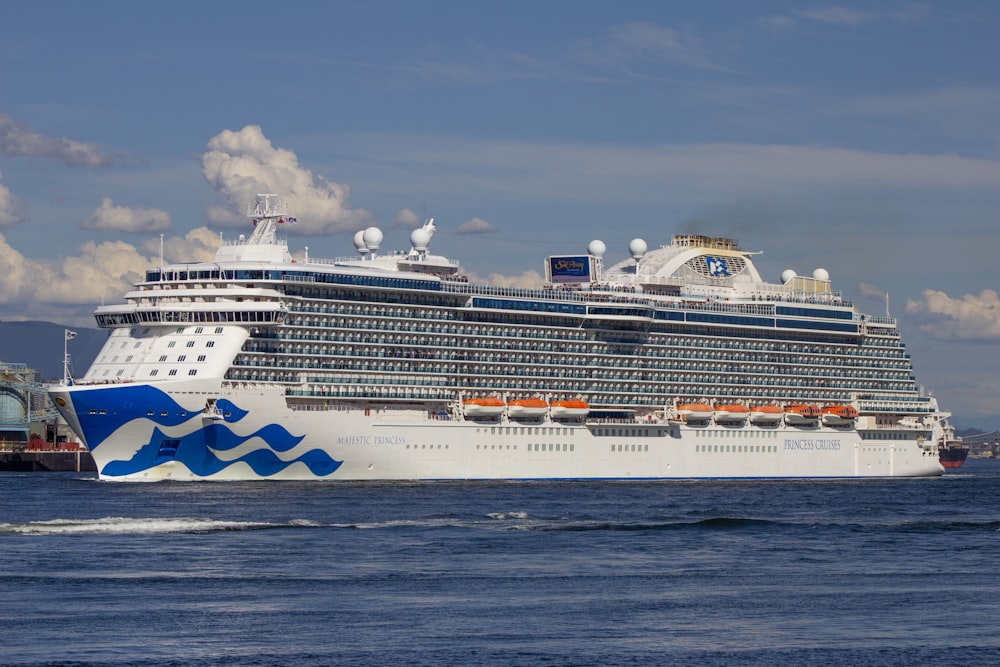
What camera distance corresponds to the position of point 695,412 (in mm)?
123188

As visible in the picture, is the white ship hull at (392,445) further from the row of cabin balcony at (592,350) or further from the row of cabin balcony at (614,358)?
the row of cabin balcony at (592,350)

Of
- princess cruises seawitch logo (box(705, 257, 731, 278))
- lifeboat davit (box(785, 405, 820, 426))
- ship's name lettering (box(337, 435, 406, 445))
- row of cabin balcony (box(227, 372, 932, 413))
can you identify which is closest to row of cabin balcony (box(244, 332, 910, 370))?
row of cabin balcony (box(227, 372, 932, 413))

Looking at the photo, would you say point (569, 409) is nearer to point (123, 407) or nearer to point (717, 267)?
point (717, 267)

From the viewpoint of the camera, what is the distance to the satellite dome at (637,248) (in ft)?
440

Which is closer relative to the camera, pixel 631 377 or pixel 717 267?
pixel 631 377

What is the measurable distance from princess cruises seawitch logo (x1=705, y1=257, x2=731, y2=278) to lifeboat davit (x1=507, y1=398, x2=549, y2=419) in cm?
2949

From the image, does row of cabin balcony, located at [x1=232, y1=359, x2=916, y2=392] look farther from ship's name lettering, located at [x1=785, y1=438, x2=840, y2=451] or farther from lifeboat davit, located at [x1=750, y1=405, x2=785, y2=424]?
ship's name lettering, located at [x1=785, y1=438, x2=840, y2=451]

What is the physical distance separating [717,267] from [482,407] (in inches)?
1399

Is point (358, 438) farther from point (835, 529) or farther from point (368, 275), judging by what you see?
point (835, 529)

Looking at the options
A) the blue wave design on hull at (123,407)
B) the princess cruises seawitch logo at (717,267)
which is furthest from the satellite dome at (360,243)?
the princess cruises seawitch logo at (717,267)

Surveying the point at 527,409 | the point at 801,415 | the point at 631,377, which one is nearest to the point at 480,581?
the point at 527,409

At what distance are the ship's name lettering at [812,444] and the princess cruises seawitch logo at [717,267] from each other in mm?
16059

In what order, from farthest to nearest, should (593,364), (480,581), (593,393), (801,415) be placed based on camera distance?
(801,415), (593,364), (593,393), (480,581)

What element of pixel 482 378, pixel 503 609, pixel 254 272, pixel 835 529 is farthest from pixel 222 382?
pixel 503 609
